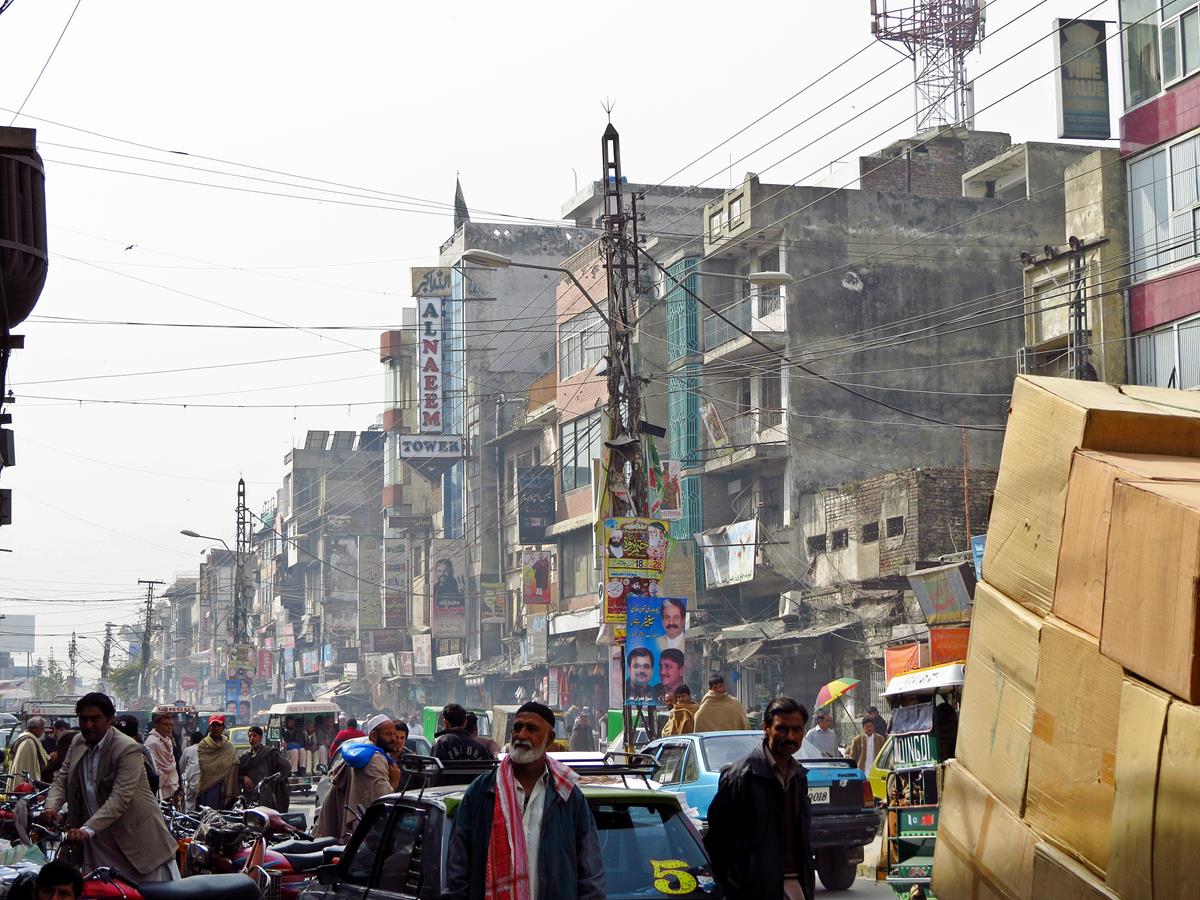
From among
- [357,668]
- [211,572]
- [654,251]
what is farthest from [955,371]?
[211,572]

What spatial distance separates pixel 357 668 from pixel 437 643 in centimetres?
2151

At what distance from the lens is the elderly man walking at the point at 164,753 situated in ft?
50.2

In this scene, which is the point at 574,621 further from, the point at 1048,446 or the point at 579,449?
the point at 1048,446

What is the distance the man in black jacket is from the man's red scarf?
48.7 inches

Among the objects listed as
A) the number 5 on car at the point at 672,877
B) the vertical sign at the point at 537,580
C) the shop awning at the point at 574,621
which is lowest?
the number 5 on car at the point at 672,877

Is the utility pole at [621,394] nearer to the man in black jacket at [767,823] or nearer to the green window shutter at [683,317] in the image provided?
the man in black jacket at [767,823]

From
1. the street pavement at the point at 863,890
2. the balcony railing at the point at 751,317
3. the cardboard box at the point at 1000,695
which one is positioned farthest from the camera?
the balcony railing at the point at 751,317

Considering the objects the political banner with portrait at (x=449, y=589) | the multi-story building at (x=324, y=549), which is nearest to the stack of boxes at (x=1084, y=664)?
the political banner with portrait at (x=449, y=589)

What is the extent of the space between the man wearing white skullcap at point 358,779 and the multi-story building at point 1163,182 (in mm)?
19156

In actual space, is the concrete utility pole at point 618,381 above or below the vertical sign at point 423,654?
above

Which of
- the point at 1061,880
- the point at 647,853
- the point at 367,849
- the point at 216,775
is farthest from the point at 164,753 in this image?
the point at 1061,880

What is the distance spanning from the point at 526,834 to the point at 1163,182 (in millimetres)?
25858

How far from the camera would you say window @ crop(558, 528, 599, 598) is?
51753 millimetres

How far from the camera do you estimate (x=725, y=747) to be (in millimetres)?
15016
